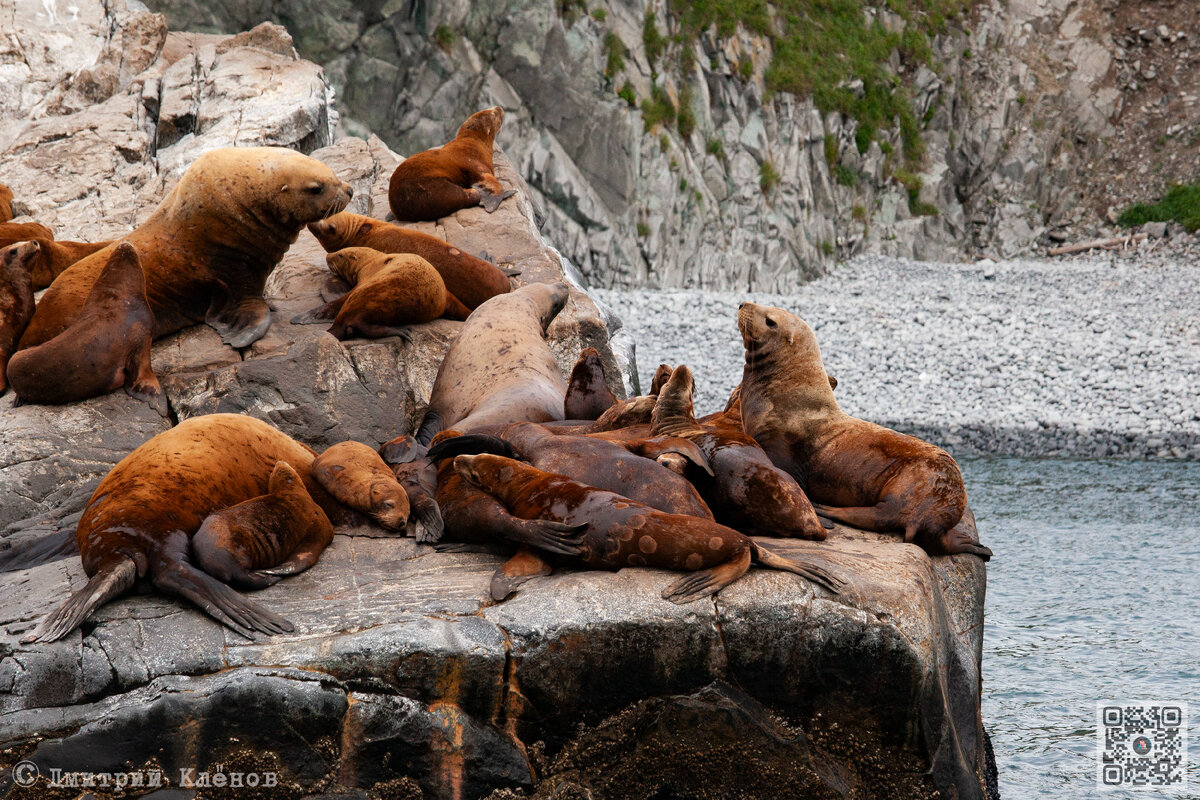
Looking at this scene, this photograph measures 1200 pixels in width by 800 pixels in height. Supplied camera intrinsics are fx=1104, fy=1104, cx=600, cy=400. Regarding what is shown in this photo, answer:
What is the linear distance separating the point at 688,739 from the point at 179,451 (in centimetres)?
246

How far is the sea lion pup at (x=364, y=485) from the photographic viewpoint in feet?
16.7

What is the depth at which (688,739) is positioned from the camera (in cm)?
420

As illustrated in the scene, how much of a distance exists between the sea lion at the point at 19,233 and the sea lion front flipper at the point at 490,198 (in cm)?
361

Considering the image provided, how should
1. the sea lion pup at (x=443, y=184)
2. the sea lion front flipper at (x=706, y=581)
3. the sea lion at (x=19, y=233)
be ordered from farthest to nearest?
the sea lion pup at (x=443, y=184) < the sea lion at (x=19, y=233) < the sea lion front flipper at (x=706, y=581)

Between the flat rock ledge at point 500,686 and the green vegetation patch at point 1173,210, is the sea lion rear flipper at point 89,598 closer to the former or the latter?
the flat rock ledge at point 500,686

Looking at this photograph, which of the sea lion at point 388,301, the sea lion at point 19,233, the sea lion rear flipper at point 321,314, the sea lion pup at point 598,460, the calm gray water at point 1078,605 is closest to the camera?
the sea lion pup at point 598,460

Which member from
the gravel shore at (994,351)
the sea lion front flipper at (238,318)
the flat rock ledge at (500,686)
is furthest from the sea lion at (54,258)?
the gravel shore at (994,351)

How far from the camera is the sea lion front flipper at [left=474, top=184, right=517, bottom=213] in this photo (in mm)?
10039

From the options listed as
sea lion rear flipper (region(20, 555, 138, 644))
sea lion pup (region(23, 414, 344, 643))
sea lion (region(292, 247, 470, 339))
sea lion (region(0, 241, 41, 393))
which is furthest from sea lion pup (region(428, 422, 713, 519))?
sea lion (region(0, 241, 41, 393))

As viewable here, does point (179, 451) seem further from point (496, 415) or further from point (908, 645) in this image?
point (908, 645)

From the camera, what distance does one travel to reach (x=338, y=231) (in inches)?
349

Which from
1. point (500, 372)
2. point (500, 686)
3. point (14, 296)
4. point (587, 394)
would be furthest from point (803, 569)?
point (14, 296)

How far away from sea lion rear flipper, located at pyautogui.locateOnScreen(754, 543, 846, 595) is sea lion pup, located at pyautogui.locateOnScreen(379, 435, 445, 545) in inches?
58.4

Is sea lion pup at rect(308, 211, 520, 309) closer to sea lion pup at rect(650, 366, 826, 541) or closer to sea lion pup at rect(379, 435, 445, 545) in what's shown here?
sea lion pup at rect(379, 435, 445, 545)
